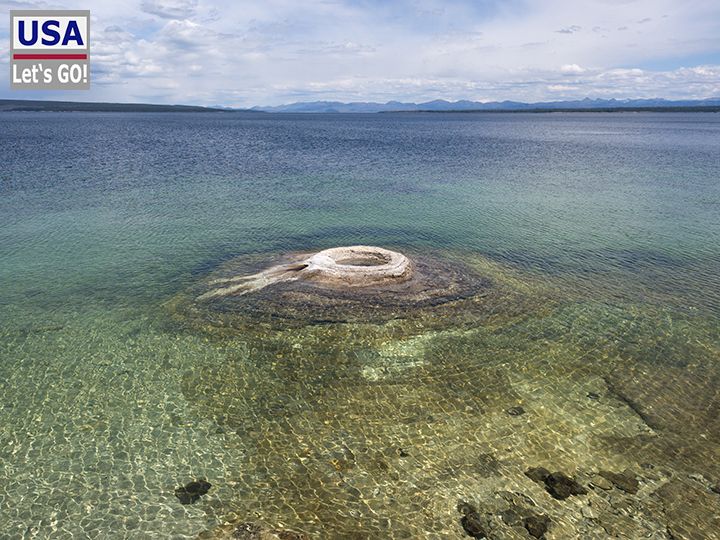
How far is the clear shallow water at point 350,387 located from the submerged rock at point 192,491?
252 millimetres

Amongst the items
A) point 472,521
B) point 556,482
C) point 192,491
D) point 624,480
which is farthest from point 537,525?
point 192,491

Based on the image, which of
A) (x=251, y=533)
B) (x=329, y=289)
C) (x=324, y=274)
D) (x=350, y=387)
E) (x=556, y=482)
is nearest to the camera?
(x=251, y=533)

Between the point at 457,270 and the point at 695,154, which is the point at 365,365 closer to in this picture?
the point at 457,270

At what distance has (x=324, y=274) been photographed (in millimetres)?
23438

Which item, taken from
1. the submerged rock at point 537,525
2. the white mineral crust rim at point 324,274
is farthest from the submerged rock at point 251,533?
the white mineral crust rim at point 324,274

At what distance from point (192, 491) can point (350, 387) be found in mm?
5702

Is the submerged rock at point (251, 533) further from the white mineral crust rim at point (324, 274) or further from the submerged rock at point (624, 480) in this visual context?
the white mineral crust rim at point (324, 274)

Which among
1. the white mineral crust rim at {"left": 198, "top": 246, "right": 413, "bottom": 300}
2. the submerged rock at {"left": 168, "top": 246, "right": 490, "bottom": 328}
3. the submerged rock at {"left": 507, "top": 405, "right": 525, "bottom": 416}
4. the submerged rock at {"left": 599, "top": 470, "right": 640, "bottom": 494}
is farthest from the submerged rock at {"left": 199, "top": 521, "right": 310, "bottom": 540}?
the white mineral crust rim at {"left": 198, "top": 246, "right": 413, "bottom": 300}

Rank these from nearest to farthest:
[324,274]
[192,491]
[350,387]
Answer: [192,491], [350,387], [324,274]

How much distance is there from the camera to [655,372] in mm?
16469

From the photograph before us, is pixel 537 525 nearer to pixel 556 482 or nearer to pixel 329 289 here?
pixel 556 482

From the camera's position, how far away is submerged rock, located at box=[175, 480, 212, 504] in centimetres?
1110

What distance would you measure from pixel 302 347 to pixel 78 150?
72833mm

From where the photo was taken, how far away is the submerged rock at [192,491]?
36.4 feet
